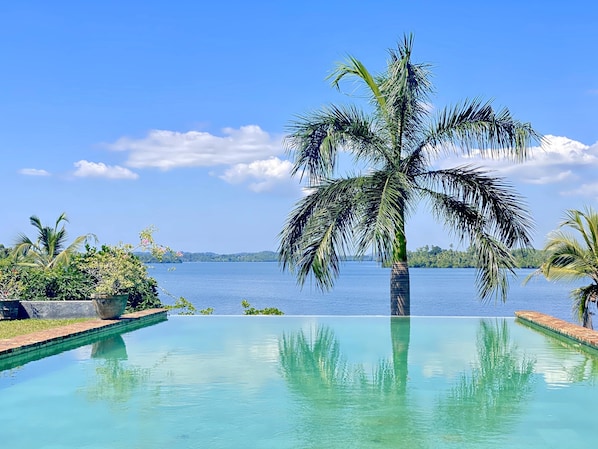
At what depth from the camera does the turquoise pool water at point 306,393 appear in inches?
193

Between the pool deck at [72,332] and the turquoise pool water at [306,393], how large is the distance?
40 cm

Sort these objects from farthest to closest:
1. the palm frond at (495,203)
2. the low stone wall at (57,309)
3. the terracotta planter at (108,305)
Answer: the low stone wall at (57,309), the terracotta planter at (108,305), the palm frond at (495,203)

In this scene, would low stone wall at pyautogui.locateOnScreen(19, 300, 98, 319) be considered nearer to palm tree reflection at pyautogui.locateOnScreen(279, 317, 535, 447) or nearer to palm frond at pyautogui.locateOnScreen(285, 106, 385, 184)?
palm frond at pyautogui.locateOnScreen(285, 106, 385, 184)

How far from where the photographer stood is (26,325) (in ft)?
41.6

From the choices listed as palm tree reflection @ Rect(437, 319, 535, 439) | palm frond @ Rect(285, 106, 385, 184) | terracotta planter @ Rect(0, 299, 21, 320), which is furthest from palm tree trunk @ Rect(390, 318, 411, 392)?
terracotta planter @ Rect(0, 299, 21, 320)

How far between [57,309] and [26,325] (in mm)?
1384

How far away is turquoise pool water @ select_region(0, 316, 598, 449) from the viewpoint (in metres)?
4.90

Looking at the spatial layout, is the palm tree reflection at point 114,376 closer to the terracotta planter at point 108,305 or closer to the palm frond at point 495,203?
the terracotta planter at point 108,305

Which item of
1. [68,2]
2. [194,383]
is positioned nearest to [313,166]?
[194,383]

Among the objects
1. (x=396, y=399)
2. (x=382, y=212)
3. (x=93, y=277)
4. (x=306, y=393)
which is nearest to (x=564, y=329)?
(x=382, y=212)

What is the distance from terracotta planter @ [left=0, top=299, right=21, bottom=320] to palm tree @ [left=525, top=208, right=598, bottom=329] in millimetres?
11418

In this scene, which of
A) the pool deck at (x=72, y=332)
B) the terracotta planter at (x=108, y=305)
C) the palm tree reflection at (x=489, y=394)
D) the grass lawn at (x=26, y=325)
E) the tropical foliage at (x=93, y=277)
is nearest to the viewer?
the palm tree reflection at (x=489, y=394)

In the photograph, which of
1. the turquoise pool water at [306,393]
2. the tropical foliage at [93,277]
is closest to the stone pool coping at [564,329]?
the turquoise pool water at [306,393]

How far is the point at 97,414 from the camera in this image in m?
5.58
